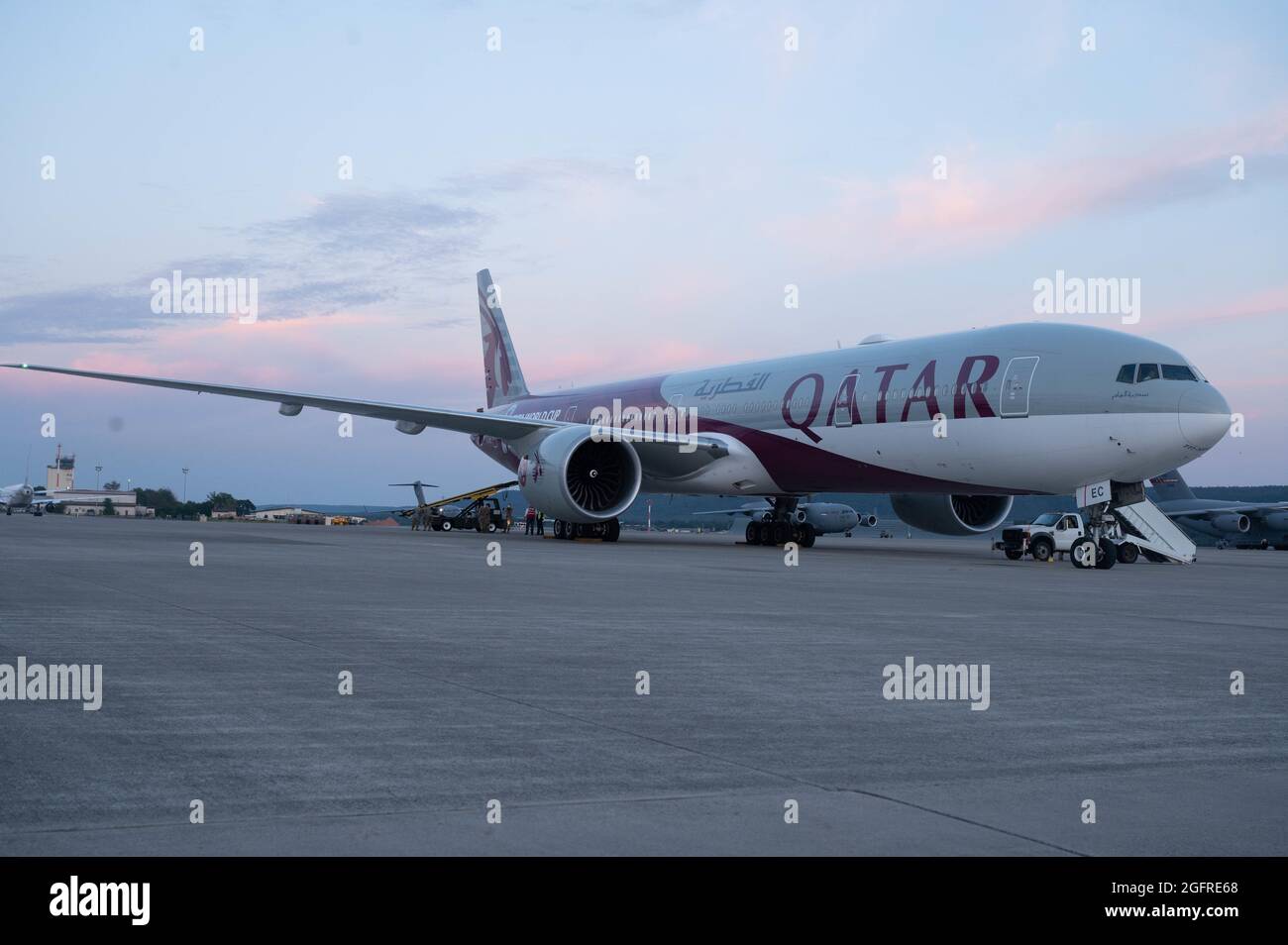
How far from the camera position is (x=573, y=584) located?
14680mm

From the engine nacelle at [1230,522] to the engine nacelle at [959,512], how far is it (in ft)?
71.0

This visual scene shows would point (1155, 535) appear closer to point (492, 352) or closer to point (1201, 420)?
point (1201, 420)

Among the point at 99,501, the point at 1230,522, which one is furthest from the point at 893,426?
the point at 99,501

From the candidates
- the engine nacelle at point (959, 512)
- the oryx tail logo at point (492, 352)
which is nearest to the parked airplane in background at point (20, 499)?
the oryx tail logo at point (492, 352)

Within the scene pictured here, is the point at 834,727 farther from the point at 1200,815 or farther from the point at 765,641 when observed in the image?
the point at 765,641

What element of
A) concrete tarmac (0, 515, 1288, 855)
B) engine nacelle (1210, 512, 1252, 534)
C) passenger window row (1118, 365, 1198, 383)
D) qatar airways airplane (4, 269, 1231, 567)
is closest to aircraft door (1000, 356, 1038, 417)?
qatar airways airplane (4, 269, 1231, 567)

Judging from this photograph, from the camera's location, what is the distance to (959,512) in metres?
28.9

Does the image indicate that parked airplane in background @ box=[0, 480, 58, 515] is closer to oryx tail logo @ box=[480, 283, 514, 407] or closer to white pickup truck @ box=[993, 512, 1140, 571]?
oryx tail logo @ box=[480, 283, 514, 407]

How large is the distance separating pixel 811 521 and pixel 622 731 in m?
40.1

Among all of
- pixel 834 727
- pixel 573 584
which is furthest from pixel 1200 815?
pixel 573 584

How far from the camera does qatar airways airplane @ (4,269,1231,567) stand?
20797 mm

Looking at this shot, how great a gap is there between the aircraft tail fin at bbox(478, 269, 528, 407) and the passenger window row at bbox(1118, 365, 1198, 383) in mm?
24075

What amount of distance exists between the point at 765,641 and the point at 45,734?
527cm

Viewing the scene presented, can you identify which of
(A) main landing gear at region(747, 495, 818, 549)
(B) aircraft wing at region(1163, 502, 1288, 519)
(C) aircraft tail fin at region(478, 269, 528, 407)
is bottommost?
(B) aircraft wing at region(1163, 502, 1288, 519)
